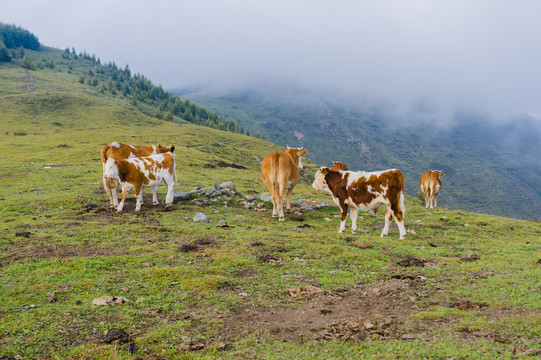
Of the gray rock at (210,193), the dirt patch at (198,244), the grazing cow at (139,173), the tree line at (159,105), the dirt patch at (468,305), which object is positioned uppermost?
the tree line at (159,105)

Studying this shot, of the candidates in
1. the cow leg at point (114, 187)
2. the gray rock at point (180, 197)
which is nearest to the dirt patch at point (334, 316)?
the cow leg at point (114, 187)

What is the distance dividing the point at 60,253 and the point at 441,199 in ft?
577

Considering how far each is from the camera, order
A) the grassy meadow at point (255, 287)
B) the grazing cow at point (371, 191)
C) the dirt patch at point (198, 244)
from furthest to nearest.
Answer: the grazing cow at point (371, 191) → the dirt patch at point (198, 244) → the grassy meadow at point (255, 287)

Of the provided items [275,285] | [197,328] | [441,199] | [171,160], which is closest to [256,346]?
[197,328]

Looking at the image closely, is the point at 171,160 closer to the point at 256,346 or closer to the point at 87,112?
the point at 256,346

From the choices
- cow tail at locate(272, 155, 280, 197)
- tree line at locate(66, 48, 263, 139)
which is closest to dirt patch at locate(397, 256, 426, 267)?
cow tail at locate(272, 155, 280, 197)

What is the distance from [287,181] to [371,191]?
15.4 feet

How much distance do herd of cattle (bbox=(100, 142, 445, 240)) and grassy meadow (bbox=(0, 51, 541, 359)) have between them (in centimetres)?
106

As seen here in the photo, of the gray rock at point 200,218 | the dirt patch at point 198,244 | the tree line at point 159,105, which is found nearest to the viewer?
the dirt patch at point 198,244

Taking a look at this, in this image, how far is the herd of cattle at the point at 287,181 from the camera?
13047 mm

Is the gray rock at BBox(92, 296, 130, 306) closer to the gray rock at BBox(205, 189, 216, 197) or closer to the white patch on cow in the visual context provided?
the white patch on cow

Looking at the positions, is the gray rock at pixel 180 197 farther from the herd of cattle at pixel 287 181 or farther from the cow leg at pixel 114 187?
the cow leg at pixel 114 187

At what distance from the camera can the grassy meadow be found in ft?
17.7

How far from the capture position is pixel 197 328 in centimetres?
605
